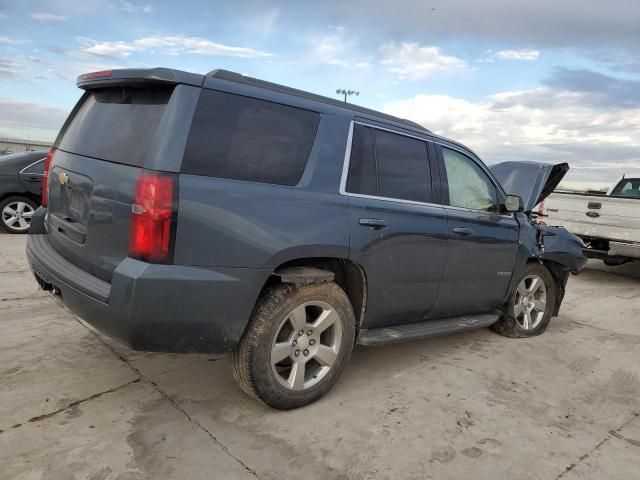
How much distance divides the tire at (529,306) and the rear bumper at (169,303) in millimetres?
3043

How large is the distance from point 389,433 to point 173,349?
4.42 feet

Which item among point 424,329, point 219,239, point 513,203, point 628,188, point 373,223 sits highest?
point 628,188

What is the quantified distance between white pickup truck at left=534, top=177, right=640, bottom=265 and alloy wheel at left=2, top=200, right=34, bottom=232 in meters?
8.81

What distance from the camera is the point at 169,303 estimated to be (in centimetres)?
259

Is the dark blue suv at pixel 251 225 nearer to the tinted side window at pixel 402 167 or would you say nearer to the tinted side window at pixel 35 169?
the tinted side window at pixel 402 167

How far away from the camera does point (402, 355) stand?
14.3ft

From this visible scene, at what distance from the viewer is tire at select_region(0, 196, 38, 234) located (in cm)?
884

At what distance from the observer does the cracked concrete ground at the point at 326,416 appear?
2.63m

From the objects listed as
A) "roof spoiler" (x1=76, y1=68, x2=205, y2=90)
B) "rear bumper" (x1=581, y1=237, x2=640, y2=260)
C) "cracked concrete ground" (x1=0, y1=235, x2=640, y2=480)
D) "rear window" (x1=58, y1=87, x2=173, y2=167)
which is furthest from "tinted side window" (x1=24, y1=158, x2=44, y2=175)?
"rear bumper" (x1=581, y1=237, x2=640, y2=260)

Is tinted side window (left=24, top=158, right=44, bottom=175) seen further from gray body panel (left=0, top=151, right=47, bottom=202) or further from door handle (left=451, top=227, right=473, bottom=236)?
door handle (left=451, top=227, right=473, bottom=236)

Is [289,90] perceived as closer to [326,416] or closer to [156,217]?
[156,217]

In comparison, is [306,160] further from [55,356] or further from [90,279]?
[55,356]

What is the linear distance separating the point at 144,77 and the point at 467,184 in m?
2.74

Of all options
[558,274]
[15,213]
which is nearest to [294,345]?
[558,274]
